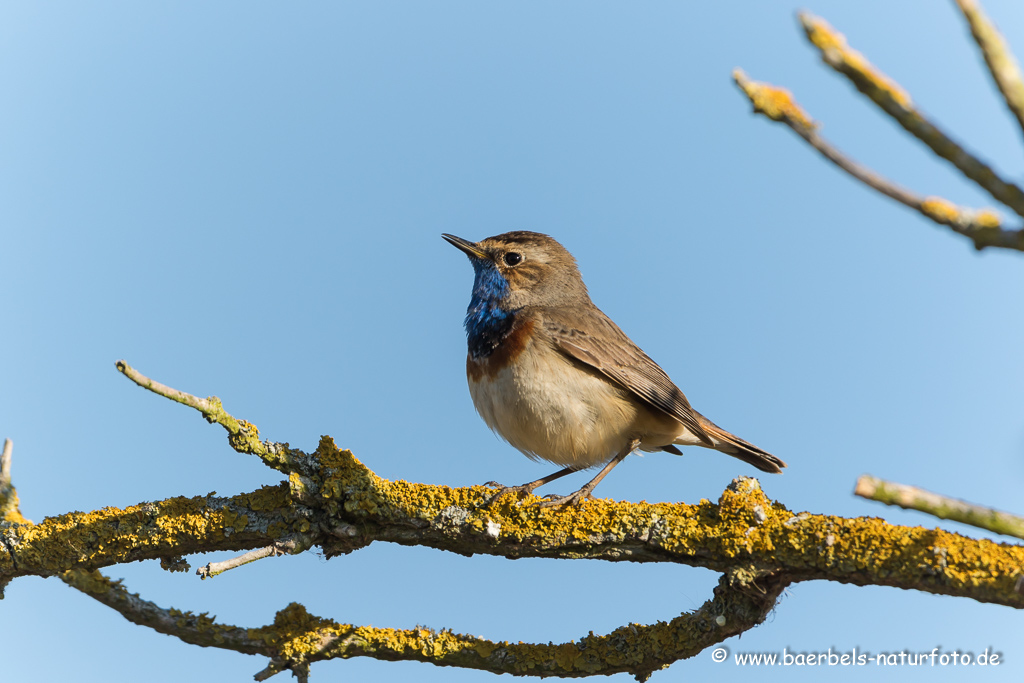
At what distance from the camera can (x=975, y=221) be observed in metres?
2.45

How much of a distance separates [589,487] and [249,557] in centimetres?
279

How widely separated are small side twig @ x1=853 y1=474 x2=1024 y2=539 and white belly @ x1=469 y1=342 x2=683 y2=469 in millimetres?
4438

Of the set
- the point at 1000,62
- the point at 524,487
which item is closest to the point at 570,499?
the point at 524,487

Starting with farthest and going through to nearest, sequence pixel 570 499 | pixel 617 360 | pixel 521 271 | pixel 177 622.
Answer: pixel 521 271, pixel 617 360, pixel 570 499, pixel 177 622

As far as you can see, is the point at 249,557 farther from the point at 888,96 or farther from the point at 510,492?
the point at 888,96

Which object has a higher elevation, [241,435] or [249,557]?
[241,435]

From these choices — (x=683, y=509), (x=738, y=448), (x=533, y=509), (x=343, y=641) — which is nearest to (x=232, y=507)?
(x=343, y=641)

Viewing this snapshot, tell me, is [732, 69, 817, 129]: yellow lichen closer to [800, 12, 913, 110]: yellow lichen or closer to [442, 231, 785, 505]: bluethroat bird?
[800, 12, 913, 110]: yellow lichen

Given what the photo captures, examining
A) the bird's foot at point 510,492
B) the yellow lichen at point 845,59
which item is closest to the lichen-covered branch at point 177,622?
the bird's foot at point 510,492

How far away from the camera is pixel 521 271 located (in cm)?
862

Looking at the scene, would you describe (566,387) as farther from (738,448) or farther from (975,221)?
(975,221)

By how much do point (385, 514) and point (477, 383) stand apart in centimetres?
226

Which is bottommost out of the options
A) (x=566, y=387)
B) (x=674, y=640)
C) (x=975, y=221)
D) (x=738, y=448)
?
(x=674, y=640)

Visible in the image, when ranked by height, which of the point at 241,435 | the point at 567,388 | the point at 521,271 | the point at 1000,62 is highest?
the point at 521,271
